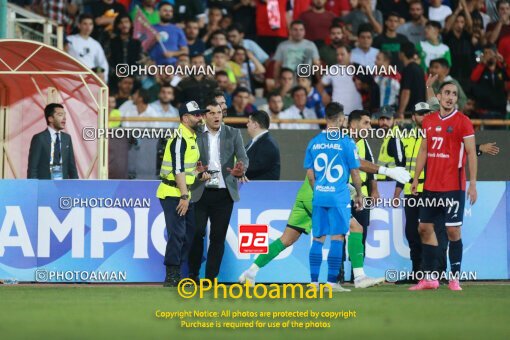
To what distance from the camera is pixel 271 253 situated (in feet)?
46.4

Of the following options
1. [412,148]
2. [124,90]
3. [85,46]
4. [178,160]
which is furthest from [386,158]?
[85,46]

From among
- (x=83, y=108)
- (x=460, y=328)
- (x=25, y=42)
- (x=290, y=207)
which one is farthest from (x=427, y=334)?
Answer: (x=83, y=108)

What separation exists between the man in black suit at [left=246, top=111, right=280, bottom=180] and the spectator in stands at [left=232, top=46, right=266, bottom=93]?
17.4 feet

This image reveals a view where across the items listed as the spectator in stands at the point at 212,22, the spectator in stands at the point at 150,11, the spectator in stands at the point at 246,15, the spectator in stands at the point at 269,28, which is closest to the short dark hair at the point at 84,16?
the spectator in stands at the point at 150,11

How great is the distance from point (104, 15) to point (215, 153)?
715cm

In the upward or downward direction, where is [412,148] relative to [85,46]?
downward

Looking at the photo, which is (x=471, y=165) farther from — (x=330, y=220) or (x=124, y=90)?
(x=124, y=90)

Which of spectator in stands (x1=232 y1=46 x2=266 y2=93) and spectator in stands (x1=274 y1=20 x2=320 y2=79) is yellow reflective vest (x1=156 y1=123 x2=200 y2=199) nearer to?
spectator in stands (x1=232 y1=46 x2=266 y2=93)

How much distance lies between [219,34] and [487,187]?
7123mm

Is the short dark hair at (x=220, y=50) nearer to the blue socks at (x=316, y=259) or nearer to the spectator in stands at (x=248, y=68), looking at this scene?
the spectator in stands at (x=248, y=68)

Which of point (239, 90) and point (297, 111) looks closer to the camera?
point (239, 90)

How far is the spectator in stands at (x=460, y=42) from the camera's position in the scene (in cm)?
2228

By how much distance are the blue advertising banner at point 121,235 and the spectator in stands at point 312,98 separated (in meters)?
5.29

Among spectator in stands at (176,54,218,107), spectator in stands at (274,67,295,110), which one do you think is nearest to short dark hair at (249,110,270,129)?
spectator in stands at (176,54,218,107)
